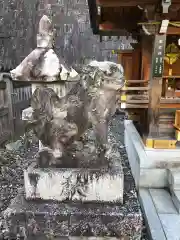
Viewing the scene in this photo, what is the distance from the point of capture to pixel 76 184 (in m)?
2.88

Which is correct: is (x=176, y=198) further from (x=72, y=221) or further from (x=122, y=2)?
(x=122, y=2)

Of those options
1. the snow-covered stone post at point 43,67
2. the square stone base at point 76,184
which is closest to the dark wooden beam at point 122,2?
the snow-covered stone post at point 43,67

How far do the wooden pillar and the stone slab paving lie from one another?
1.20 m

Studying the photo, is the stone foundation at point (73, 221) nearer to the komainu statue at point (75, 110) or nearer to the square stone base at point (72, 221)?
the square stone base at point (72, 221)

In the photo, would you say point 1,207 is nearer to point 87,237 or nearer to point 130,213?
point 87,237

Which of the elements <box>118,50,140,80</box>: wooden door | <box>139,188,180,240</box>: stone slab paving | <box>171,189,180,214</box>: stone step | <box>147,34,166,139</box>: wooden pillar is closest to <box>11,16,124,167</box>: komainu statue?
<box>139,188,180,240</box>: stone slab paving

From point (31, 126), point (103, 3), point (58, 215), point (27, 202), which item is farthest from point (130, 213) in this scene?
point (103, 3)

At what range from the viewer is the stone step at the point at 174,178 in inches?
147

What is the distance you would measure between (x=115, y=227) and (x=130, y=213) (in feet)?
0.79

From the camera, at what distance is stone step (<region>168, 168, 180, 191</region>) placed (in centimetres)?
374

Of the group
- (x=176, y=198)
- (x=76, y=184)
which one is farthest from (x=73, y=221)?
(x=176, y=198)

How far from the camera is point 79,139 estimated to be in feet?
10.0

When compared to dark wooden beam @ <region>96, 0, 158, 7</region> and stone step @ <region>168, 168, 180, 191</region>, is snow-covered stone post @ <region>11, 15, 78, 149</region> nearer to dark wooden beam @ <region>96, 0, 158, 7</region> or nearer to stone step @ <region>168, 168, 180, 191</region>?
dark wooden beam @ <region>96, 0, 158, 7</region>

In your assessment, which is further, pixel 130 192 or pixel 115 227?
pixel 130 192
